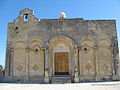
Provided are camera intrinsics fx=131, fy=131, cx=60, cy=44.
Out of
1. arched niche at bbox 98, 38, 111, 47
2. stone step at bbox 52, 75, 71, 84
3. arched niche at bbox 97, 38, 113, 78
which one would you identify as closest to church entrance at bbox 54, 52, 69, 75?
stone step at bbox 52, 75, 71, 84

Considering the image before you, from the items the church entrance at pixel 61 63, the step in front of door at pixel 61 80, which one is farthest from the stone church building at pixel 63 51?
the step in front of door at pixel 61 80

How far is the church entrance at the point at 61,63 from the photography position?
43.5 feet

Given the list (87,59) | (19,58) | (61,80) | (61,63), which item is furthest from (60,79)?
(19,58)

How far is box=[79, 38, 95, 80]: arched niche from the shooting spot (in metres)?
12.9

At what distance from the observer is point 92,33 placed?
13469 mm

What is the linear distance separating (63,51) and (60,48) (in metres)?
0.45

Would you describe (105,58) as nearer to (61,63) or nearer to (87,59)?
(87,59)

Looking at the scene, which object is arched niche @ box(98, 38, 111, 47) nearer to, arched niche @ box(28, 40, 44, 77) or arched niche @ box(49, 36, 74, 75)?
arched niche @ box(49, 36, 74, 75)

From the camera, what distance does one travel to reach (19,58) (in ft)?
44.2

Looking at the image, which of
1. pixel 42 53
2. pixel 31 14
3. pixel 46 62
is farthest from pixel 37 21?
pixel 46 62

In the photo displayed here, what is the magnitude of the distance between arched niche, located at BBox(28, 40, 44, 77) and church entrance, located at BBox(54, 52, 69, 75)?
151 centimetres

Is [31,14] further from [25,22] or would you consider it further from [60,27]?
[60,27]

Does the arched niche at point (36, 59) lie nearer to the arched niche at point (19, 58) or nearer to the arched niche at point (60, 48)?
the arched niche at point (19, 58)

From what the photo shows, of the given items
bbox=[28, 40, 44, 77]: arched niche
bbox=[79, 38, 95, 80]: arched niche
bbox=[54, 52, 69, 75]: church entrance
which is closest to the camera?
bbox=[79, 38, 95, 80]: arched niche
